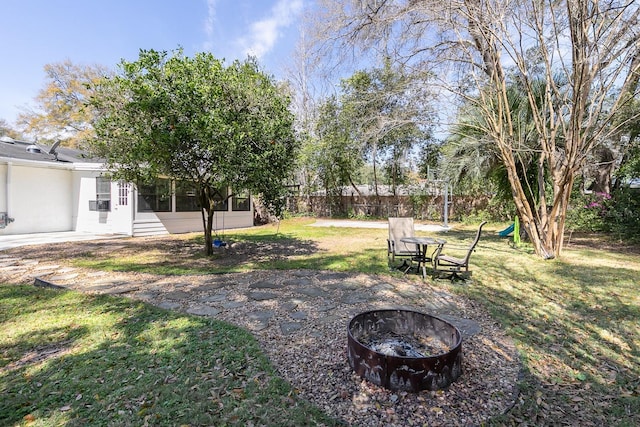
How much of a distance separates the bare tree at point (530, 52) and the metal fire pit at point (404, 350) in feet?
16.0

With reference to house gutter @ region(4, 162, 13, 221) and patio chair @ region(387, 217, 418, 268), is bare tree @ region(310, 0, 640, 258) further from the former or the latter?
house gutter @ region(4, 162, 13, 221)

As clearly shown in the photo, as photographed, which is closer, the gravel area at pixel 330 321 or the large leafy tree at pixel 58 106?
the gravel area at pixel 330 321

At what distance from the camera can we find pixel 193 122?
16.2ft

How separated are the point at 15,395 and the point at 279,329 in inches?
74.1

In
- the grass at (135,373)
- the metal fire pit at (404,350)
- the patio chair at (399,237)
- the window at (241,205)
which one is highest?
the window at (241,205)

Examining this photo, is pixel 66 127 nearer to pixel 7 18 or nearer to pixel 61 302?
pixel 7 18

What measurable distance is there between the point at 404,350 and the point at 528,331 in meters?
1.58

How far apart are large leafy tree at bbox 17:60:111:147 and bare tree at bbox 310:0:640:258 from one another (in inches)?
774

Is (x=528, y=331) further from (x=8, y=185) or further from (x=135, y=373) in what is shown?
(x=8, y=185)

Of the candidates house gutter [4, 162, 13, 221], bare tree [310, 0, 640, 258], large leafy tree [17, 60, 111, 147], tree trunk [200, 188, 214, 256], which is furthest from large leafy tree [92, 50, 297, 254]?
large leafy tree [17, 60, 111, 147]

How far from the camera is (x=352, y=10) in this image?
6512mm

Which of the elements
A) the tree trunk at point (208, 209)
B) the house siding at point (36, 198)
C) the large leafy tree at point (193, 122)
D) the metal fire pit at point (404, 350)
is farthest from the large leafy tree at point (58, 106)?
the metal fire pit at point (404, 350)

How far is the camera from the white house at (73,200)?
9.51 m

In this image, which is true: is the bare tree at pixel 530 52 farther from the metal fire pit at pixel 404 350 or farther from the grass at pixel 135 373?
the grass at pixel 135 373
